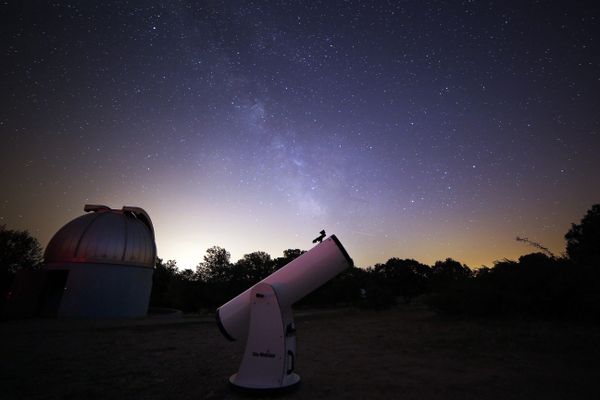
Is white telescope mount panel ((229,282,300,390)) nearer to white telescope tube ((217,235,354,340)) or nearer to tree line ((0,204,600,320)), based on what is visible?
white telescope tube ((217,235,354,340))

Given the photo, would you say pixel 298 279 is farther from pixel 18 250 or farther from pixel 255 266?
pixel 255 266

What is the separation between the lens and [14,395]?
5.40 m

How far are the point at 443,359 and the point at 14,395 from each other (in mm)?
9024

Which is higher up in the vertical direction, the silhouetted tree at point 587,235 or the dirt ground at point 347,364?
the silhouetted tree at point 587,235

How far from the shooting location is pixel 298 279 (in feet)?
18.8

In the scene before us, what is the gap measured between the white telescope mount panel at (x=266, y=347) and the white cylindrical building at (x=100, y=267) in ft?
60.9

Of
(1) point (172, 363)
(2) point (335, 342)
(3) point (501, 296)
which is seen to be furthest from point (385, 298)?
(1) point (172, 363)

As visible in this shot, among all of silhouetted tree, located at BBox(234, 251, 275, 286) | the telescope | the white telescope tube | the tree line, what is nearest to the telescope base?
the telescope

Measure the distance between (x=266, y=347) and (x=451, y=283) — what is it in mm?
14436

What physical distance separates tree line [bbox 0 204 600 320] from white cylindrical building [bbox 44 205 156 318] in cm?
787

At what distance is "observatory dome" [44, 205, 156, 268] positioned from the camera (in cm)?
2002

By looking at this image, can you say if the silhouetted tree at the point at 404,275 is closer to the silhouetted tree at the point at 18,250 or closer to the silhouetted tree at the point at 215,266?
the silhouetted tree at the point at 215,266

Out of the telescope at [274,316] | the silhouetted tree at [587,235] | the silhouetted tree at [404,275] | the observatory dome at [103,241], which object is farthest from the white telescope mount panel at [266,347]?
the silhouetted tree at [404,275]

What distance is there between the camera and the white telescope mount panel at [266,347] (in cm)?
533
